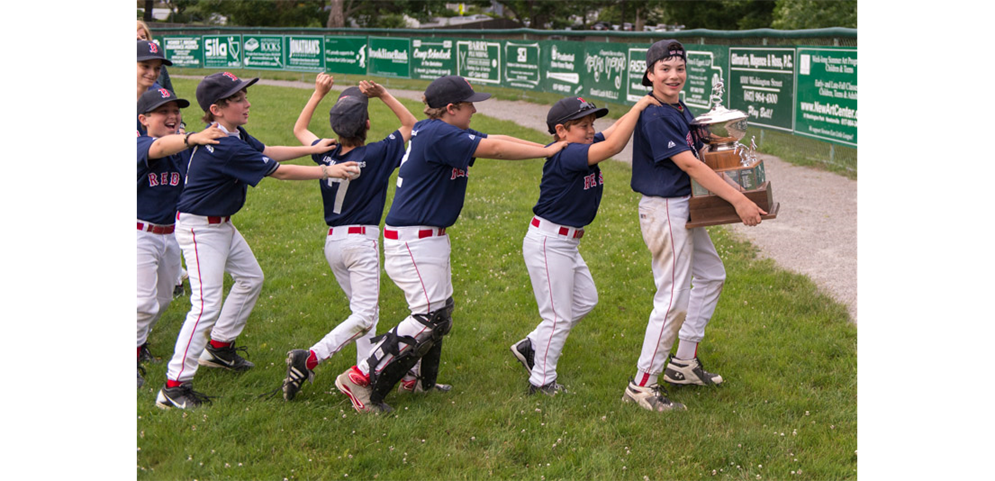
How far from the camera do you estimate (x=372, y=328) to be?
5789 mm

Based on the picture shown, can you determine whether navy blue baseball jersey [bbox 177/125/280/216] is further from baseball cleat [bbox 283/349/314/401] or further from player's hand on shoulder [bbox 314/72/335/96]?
baseball cleat [bbox 283/349/314/401]

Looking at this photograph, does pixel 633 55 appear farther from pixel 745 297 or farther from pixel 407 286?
pixel 407 286

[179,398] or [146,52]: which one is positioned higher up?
[146,52]

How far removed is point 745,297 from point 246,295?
4.27 m

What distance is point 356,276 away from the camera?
5559 millimetres

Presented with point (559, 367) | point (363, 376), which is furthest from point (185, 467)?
point (559, 367)

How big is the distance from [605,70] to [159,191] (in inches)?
600

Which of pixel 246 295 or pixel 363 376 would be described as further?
pixel 246 295

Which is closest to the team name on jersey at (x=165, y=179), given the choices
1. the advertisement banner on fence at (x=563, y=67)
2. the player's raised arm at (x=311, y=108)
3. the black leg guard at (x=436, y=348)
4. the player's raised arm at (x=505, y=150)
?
the player's raised arm at (x=311, y=108)

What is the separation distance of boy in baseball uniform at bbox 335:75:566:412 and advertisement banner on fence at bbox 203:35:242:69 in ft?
89.0

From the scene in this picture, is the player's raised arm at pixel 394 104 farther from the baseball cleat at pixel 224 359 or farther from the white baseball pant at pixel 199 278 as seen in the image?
the baseball cleat at pixel 224 359

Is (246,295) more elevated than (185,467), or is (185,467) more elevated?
(246,295)

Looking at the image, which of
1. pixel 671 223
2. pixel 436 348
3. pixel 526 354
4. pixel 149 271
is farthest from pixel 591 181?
pixel 149 271

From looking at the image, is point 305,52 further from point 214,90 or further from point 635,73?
point 214,90
